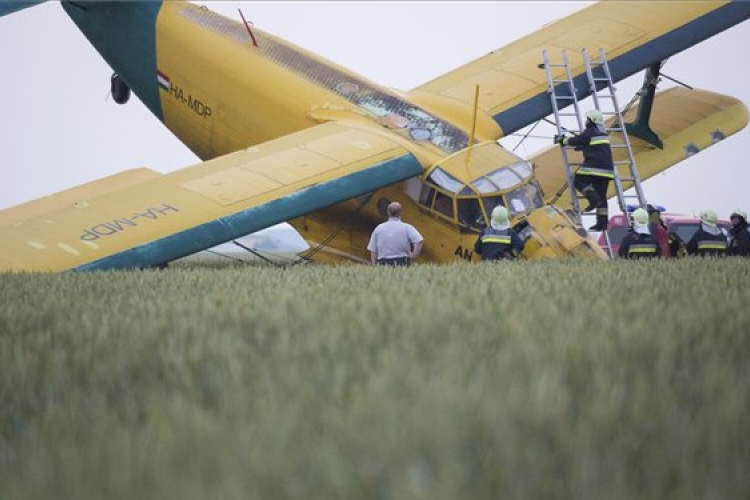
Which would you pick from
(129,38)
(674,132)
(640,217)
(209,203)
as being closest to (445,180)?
(640,217)

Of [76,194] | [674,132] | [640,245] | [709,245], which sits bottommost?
[640,245]

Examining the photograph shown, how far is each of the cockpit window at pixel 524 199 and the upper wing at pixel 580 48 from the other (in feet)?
17.3

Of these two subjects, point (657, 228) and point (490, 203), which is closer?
point (490, 203)

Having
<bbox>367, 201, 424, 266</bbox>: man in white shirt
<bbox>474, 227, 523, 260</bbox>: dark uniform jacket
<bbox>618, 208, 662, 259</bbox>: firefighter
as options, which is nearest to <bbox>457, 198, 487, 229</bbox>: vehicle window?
<bbox>474, 227, 523, 260</bbox>: dark uniform jacket

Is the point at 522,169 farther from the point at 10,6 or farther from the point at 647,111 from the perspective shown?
the point at 10,6

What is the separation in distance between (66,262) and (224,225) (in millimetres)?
2625

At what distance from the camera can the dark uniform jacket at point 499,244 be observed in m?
15.5

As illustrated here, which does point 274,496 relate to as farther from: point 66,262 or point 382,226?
point 382,226

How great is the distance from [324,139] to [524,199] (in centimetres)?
399

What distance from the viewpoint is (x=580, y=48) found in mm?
23609

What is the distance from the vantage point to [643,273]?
815 centimetres

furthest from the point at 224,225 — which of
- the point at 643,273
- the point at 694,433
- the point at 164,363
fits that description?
the point at 694,433

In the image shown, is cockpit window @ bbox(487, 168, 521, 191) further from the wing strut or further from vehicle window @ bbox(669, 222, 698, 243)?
vehicle window @ bbox(669, 222, 698, 243)

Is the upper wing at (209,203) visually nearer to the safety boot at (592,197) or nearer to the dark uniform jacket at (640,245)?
the safety boot at (592,197)
